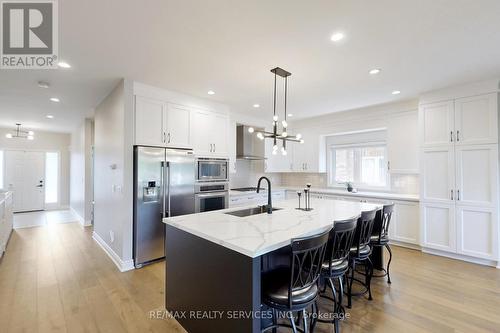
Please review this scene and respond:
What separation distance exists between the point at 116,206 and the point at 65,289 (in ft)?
3.80

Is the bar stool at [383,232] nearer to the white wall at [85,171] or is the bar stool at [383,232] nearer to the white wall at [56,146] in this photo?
the white wall at [85,171]

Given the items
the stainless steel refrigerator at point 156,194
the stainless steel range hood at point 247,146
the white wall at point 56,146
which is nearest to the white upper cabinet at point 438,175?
the stainless steel range hood at point 247,146

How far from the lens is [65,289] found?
2725 millimetres

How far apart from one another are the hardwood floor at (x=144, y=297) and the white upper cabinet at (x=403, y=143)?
5.17 feet

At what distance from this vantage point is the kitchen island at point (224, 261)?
4.85 feet

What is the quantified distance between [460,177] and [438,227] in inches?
33.9

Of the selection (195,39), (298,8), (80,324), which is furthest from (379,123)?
(80,324)

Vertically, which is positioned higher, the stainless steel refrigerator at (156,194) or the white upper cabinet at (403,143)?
the white upper cabinet at (403,143)

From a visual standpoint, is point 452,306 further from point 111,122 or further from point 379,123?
point 111,122

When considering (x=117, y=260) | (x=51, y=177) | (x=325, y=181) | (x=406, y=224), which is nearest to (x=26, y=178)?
(x=51, y=177)

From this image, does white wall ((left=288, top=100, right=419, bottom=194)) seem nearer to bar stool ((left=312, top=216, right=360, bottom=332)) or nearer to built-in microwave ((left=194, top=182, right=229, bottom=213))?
built-in microwave ((left=194, top=182, right=229, bottom=213))

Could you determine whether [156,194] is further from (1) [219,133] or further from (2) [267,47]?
(2) [267,47]

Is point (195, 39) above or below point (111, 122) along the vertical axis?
above

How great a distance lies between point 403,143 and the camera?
4.35 metres
